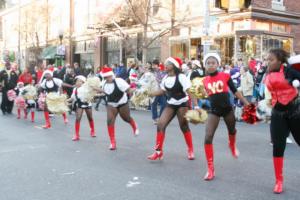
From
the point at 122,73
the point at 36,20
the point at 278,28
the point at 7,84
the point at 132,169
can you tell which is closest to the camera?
the point at 132,169

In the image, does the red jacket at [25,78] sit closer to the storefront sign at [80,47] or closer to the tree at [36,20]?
the storefront sign at [80,47]

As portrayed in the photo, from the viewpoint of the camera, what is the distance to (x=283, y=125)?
555 cm

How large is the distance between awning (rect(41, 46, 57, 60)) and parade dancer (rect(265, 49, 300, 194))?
116ft

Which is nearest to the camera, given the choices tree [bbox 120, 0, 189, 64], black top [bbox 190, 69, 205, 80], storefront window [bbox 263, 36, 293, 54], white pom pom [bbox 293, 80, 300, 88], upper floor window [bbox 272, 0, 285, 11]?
white pom pom [bbox 293, 80, 300, 88]

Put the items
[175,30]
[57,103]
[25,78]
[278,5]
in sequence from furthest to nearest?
1. [175,30]
2. [278,5]
3. [25,78]
4. [57,103]

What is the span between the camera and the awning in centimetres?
3994

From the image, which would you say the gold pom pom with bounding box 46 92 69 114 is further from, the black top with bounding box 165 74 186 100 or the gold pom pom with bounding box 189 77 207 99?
the black top with bounding box 165 74 186 100

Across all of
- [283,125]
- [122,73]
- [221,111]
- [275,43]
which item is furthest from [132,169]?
[275,43]

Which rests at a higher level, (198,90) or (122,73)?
(122,73)

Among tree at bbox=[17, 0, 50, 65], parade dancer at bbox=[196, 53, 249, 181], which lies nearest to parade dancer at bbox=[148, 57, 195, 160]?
parade dancer at bbox=[196, 53, 249, 181]

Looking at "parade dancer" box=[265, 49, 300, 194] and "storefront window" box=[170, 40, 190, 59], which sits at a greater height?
"storefront window" box=[170, 40, 190, 59]

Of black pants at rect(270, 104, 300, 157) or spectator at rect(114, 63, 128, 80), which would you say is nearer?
black pants at rect(270, 104, 300, 157)

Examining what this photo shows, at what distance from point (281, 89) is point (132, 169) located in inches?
108

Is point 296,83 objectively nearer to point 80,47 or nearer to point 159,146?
point 159,146
